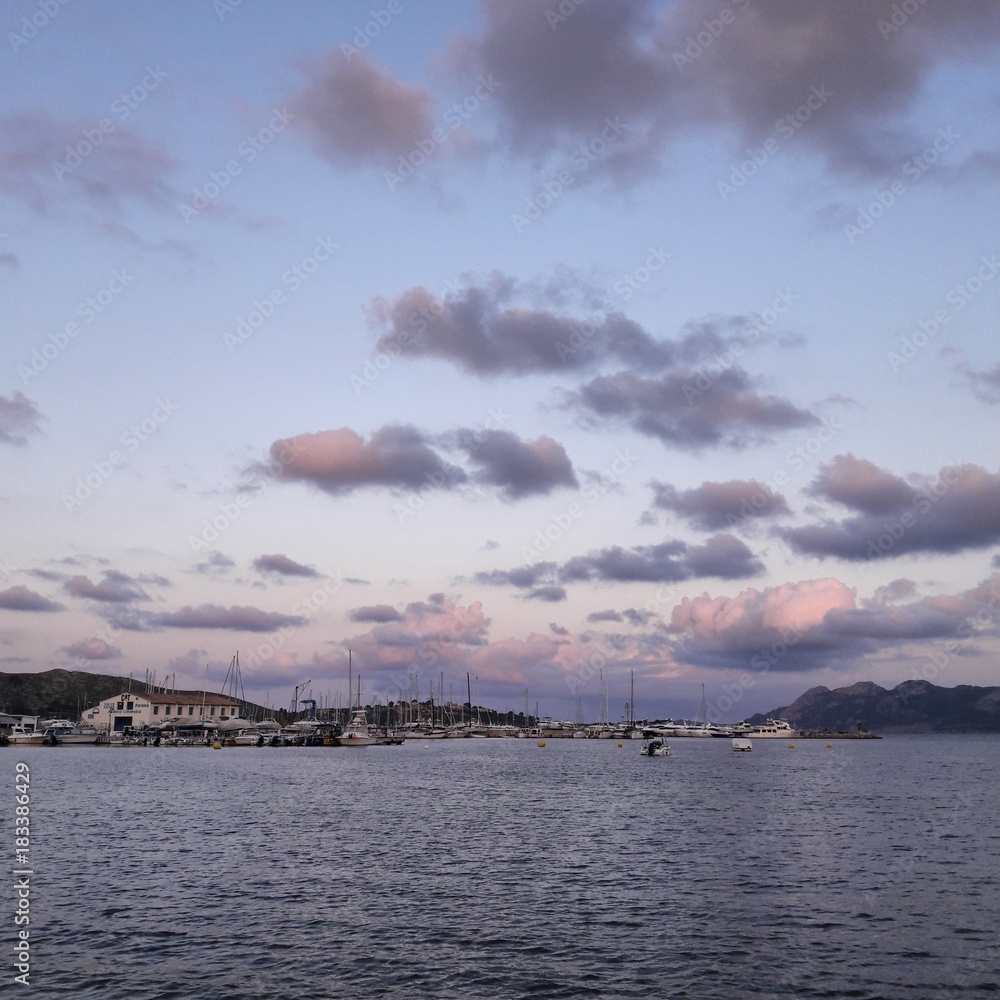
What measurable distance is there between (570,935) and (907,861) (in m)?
28.7

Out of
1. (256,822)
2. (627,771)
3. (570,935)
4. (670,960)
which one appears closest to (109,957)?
(570,935)

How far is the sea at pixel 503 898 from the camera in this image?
30938mm

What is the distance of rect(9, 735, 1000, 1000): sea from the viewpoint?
30938mm

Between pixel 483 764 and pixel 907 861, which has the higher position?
pixel 907 861

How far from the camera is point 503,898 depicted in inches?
1714

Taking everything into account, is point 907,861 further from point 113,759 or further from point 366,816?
point 113,759

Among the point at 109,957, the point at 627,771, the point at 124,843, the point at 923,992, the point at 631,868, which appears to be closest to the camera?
the point at 923,992

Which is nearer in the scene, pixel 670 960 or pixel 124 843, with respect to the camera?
pixel 670 960

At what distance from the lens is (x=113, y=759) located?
6048 inches

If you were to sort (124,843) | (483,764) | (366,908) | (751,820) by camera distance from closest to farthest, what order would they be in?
(366,908) < (124,843) < (751,820) < (483,764)

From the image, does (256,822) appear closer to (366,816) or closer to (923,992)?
(366,816)

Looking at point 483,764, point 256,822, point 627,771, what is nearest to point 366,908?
point 256,822

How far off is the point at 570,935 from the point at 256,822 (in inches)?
1630

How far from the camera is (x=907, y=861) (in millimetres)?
54000
